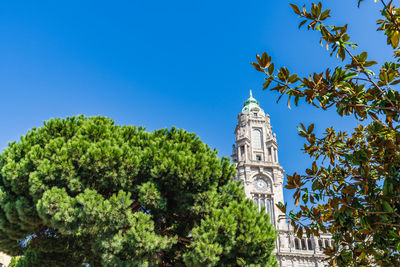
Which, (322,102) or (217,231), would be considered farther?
(217,231)

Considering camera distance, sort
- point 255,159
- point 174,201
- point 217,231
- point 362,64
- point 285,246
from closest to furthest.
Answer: point 362,64 < point 217,231 < point 174,201 < point 285,246 < point 255,159

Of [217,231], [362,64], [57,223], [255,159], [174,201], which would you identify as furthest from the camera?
[255,159]

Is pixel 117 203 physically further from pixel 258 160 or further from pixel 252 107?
pixel 252 107

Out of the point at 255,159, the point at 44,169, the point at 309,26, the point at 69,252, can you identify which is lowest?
the point at 69,252

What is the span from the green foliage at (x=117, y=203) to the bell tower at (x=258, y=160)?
28604mm

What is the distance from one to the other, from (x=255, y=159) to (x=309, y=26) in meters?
40.9

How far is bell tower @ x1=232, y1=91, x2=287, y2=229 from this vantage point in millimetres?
40969

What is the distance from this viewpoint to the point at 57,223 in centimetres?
1037

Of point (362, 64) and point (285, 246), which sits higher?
point (285, 246)

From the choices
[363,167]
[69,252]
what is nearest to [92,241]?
[69,252]

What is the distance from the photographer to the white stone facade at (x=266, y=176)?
36.3 meters

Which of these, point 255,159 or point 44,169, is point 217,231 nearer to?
point 44,169

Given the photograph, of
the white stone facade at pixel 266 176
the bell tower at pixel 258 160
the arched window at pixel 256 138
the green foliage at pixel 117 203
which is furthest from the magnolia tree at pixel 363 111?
the arched window at pixel 256 138

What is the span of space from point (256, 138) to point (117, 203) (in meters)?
37.5
